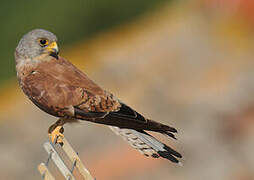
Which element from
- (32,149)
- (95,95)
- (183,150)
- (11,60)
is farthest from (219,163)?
(11,60)

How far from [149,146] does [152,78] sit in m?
6.96

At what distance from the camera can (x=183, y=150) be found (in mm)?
8141

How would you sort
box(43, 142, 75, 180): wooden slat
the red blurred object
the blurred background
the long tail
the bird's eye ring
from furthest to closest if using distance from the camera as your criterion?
the red blurred object < the blurred background < the bird's eye ring < the long tail < box(43, 142, 75, 180): wooden slat

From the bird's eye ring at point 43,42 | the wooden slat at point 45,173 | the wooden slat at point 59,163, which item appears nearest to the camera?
the wooden slat at point 59,163

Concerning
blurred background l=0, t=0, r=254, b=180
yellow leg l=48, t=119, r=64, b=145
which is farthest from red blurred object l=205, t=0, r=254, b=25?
yellow leg l=48, t=119, r=64, b=145

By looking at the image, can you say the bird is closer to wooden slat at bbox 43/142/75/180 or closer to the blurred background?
wooden slat at bbox 43/142/75/180

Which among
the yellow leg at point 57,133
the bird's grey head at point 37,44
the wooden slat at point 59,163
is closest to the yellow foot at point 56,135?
the yellow leg at point 57,133

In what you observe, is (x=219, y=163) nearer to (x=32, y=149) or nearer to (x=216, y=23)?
(x=32, y=149)

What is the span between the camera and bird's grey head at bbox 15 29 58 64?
467 centimetres

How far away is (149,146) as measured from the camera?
15.1 ft

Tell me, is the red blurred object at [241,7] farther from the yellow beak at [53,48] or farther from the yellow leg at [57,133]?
the yellow beak at [53,48]

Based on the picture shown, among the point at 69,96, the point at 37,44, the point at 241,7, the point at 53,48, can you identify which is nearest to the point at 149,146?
the point at 69,96

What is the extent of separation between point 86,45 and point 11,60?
1677mm

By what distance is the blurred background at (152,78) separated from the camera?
819 cm
